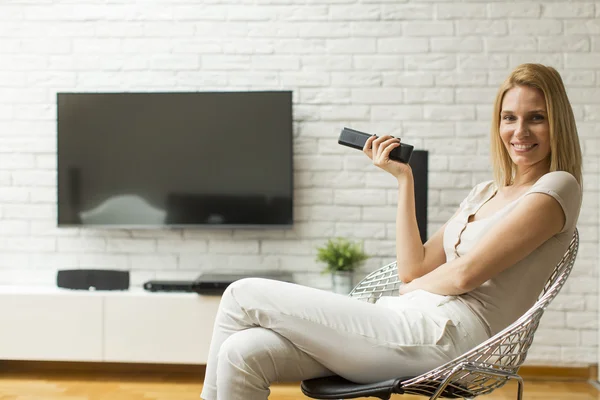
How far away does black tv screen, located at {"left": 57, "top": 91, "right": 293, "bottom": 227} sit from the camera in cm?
314

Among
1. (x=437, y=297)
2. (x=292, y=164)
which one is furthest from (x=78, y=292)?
(x=437, y=297)

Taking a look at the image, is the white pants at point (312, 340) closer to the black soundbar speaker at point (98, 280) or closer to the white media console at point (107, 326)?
the white media console at point (107, 326)

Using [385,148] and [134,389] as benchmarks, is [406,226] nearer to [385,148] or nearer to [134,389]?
[385,148]

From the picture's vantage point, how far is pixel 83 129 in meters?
3.19

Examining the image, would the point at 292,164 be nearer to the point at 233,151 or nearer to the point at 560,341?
the point at 233,151

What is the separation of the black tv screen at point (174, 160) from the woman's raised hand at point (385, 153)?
145 cm

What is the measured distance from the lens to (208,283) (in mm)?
2898

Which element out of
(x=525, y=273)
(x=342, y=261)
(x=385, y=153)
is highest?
(x=385, y=153)

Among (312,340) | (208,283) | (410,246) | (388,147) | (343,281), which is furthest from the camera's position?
(343,281)

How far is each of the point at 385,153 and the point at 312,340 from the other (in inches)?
22.2

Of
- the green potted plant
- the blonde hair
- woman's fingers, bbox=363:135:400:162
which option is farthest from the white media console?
the blonde hair

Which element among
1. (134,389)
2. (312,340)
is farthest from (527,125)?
(134,389)

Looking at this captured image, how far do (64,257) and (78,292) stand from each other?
1.29 ft

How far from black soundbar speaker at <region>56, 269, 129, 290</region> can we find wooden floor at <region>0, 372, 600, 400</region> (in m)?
0.46
